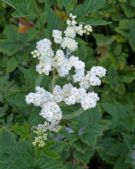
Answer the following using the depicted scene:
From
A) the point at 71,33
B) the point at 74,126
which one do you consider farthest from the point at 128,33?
the point at 71,33

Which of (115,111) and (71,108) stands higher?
(71,108)

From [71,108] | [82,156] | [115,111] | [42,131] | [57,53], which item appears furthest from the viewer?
[115,111]

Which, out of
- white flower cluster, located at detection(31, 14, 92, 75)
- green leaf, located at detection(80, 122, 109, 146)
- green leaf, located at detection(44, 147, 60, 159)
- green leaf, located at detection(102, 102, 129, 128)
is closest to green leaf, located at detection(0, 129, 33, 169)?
green leaf, located at detection(44, 147, 60, 159)

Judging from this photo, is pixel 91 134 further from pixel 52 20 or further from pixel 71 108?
pixel 52 20

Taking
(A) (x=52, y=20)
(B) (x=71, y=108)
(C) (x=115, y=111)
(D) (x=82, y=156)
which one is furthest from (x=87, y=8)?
(C) (x=115, y=111)

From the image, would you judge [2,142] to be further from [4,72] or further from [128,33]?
[128,33]

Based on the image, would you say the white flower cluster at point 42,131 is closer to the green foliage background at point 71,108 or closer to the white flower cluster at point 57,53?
the green foliage background at point 71,108
